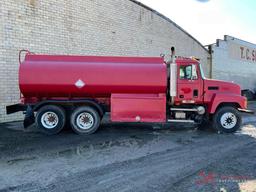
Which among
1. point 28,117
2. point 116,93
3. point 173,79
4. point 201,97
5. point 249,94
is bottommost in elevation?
point 28,117

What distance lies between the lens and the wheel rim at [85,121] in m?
9.24

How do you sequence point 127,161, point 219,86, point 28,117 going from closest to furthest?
point 127,161, point 28,117, point 219,86

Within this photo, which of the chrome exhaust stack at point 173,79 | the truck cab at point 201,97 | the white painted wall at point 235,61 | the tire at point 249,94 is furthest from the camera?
the tire at point 249,94

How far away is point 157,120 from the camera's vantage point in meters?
9.33

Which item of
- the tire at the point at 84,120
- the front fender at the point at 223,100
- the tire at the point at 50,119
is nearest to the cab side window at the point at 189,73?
the front fender at the point at 223,100

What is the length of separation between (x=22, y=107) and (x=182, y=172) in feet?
21.1

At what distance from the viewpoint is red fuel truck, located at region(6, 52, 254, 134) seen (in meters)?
9.02

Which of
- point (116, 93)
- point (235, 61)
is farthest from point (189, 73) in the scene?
point (235, 61)

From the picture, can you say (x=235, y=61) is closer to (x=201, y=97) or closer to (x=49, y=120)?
(x=201, y=97)

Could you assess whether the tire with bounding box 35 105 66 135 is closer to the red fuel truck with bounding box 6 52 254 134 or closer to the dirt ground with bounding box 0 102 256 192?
the red fuel truck with bounding box 6 52 254 134

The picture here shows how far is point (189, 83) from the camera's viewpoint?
9.59 meters

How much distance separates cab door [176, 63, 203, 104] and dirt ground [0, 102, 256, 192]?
135cm

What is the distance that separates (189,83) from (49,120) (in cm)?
504

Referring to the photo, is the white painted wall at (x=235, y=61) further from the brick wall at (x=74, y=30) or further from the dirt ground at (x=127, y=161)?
the dirt ground at (x=127, y=161)
